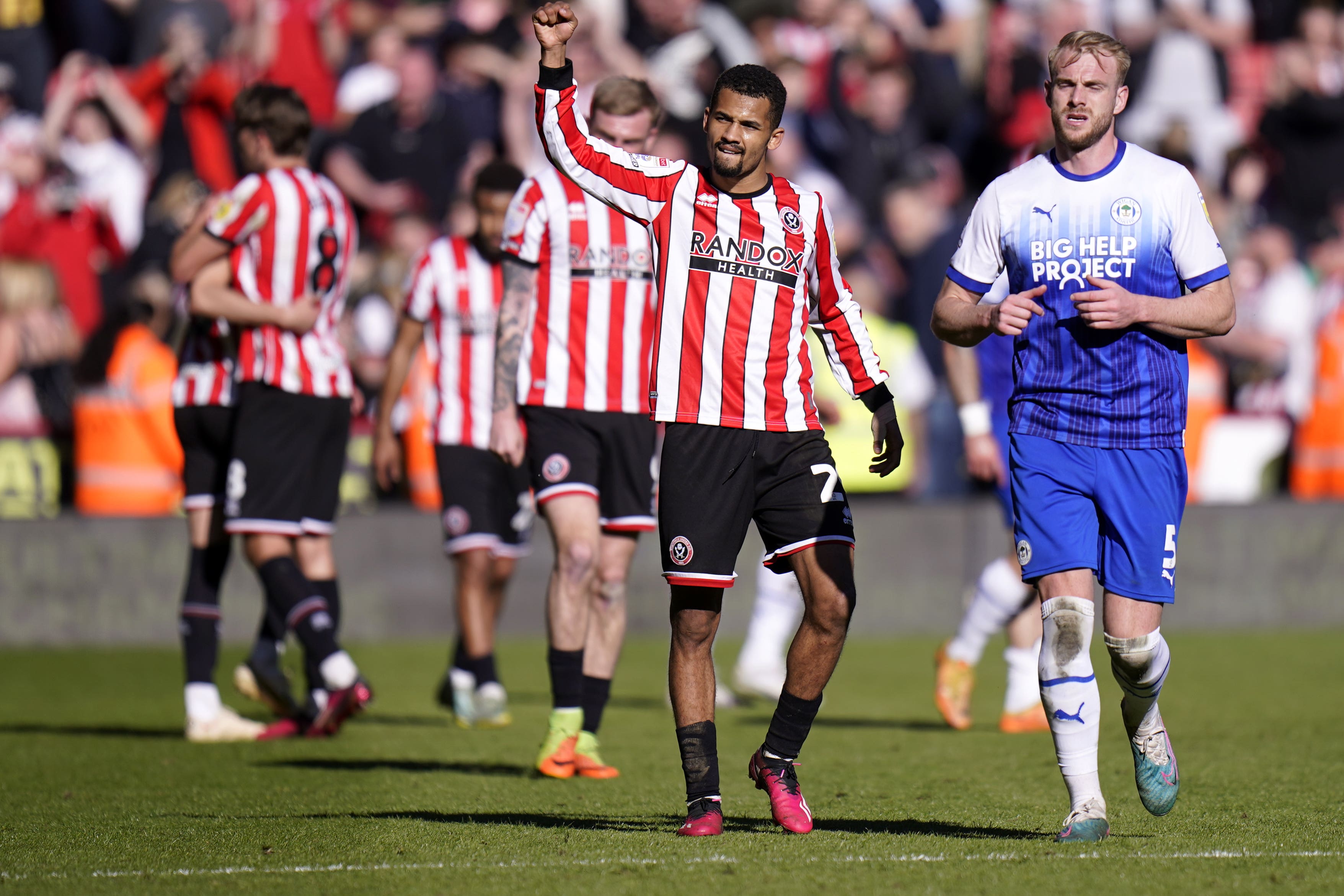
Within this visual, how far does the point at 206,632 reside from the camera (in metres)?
7.90

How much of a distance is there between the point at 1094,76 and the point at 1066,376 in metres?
0.82

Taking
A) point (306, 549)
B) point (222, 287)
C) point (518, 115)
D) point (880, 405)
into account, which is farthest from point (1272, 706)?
point (518, 115)

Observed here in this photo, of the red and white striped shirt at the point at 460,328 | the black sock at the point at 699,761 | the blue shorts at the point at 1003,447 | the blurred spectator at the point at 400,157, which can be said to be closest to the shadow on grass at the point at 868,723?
the blue shorts at the point at 1003,447

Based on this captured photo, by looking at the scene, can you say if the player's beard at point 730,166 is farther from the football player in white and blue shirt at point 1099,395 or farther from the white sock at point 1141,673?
the white sock at point 1141,673

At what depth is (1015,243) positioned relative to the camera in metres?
5.09

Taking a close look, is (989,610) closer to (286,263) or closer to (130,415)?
(286,263)

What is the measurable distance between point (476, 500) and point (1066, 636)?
4191mm

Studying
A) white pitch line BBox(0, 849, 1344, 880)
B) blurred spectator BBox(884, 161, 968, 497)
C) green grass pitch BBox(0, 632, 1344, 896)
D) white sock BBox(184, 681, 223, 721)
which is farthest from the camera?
blurred spectator BBox(884, 161, 968, 497)

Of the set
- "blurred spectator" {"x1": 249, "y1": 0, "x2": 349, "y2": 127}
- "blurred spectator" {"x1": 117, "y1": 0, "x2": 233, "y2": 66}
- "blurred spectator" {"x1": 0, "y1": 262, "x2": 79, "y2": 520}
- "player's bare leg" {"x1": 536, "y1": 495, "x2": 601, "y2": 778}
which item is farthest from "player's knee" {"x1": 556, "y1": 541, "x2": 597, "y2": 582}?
"blurred spectator" {"x1": 117, "y1": 0, "x2": 233, "y2": 66}

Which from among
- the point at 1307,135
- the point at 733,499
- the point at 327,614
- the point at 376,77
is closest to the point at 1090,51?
the point at 733,499

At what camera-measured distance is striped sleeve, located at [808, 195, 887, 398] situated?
5398 mm

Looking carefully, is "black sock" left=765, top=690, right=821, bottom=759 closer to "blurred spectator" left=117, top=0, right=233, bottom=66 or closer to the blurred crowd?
the blurred crowd

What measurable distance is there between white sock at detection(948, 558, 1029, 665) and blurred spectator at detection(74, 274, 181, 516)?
19.2ft

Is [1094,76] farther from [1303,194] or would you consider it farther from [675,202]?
[1303,194]
